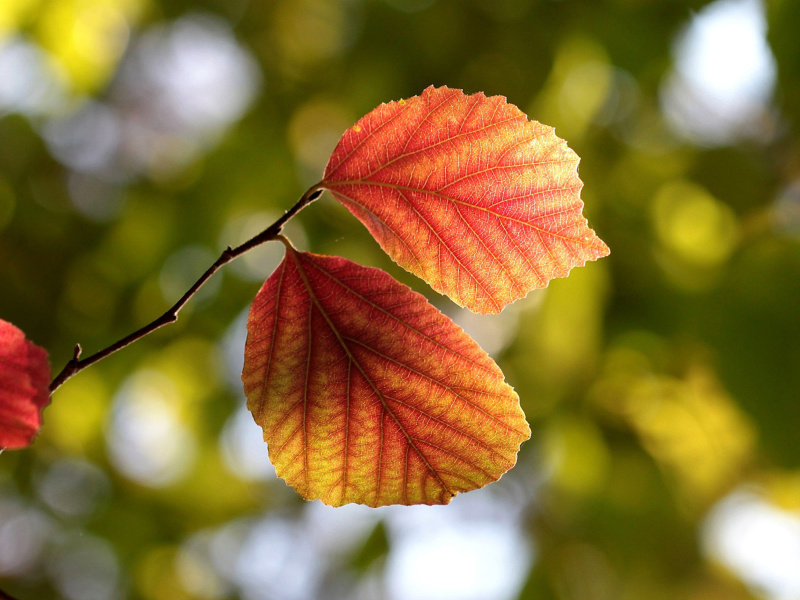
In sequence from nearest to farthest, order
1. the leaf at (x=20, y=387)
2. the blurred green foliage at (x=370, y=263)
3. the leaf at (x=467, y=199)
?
1. the leaf at (x=20, y=387)
2. the leaf at (x=467, y=199)
3. the blurred green foliage at (x=370, y=263)

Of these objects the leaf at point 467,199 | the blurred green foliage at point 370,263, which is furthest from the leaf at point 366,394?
the blurred green foliage at point 370,263

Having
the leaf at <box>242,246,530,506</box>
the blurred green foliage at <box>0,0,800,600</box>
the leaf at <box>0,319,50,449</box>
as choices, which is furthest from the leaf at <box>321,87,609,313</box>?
the blurred green foliage at <box>0,0,800,600</box>

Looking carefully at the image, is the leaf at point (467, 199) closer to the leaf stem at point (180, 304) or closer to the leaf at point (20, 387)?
the leaf stem at point (180, 304)

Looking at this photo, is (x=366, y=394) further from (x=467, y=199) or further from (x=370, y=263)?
(x=370, y=263)

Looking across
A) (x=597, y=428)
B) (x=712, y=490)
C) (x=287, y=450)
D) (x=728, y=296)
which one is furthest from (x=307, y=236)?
(x=287, y=450)

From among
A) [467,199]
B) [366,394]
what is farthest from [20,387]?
[467,199]

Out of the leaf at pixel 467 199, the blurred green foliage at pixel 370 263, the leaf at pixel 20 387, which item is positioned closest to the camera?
the leaf at pixel 20 387
